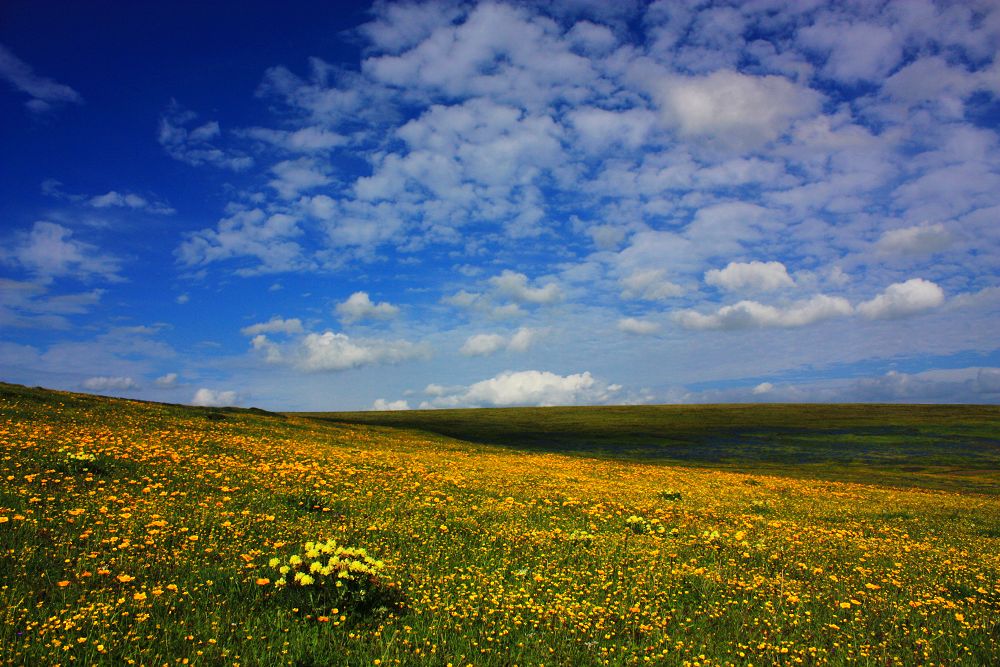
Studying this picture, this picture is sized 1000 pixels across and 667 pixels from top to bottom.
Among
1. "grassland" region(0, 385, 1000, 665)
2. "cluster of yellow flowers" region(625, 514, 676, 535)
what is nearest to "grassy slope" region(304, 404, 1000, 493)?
"cluster of yellow flowers" region(625, 514, 676, 535)

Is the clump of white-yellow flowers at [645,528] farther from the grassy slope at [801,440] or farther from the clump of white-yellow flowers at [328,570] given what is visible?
the grassy slope at [801,440]

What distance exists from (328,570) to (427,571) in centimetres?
239

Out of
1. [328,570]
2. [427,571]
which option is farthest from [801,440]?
[328,570]

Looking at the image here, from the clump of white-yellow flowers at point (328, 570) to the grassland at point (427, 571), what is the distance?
0.13ft

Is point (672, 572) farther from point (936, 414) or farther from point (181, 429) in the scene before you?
point (936, 414)

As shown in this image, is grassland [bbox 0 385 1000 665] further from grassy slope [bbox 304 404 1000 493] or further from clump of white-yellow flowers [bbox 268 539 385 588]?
grassy slope [bbox 304 404 1000 493]

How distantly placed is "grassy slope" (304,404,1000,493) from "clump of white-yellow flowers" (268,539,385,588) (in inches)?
2419

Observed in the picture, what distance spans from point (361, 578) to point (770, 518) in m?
16.2

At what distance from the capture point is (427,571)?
922 centimetres

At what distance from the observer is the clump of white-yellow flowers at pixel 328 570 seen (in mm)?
7332

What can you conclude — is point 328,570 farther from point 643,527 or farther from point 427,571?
point 643,527

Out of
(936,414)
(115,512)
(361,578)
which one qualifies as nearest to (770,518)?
(361,578)

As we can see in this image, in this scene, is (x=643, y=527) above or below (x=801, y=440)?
above

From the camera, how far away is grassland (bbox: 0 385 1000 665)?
21.4 feet
